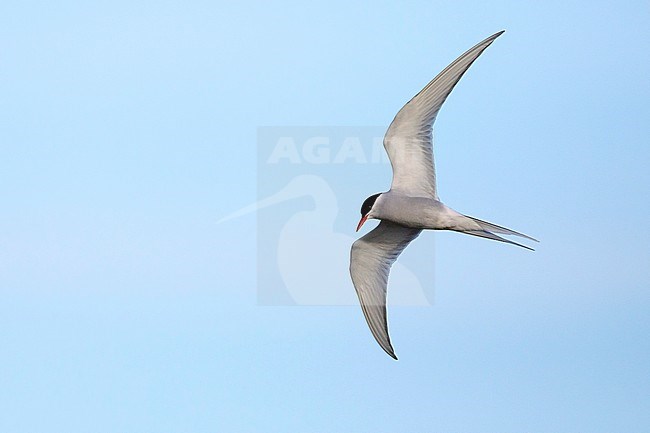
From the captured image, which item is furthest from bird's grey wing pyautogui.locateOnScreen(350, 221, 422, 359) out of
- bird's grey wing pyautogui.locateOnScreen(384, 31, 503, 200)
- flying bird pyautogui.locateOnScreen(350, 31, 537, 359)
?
bird's grey wing pyautogui.locateOnScreen(384, 31, 503, 200)

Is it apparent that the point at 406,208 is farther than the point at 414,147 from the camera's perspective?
No

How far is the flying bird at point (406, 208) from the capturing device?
29.4 ft

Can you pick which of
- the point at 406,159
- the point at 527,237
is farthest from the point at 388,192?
the point at 527,237

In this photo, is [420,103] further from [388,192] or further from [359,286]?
[359,286]

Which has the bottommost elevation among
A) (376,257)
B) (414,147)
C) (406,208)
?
(376,257)

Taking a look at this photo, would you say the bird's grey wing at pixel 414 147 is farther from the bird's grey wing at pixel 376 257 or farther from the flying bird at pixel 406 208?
the bird's grey wing at pixel 376 257

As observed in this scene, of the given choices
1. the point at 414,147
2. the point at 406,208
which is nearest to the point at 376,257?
the point at 406,208

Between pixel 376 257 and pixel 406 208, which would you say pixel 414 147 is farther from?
pixel 376 257

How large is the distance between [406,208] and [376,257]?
0.90 metres

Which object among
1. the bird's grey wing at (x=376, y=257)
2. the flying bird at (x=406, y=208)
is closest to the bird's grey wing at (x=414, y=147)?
the flying bird at (x=406, y=208)

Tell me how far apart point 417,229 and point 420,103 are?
1.41 m

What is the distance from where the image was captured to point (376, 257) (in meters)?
10.0

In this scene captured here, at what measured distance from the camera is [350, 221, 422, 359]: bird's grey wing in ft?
32.4

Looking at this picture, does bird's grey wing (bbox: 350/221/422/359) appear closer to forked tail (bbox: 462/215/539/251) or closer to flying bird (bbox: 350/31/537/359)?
flying bird (bbox: 350/31/537/359)
